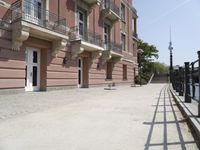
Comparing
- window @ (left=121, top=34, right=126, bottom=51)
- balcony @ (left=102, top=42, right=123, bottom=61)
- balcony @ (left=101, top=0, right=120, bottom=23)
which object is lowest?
balcony @ (left=102, top=42, right=123, bottom=61)

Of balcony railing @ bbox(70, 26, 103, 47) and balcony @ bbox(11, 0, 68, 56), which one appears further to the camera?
balcony railing @ bbox(70, 26, 103, 47)

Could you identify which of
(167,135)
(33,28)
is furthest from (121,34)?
(167,135)

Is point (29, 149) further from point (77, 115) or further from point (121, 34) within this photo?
point (121, 34)

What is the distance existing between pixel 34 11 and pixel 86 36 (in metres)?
6.58

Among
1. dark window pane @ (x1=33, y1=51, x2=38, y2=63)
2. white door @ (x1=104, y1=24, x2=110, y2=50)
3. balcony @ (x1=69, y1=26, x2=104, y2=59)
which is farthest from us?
white door @ (x1=104, y1=24, x2=110, y2=50)

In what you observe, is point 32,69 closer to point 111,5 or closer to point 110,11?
point 110,11

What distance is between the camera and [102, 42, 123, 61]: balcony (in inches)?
1015

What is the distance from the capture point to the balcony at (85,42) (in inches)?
766

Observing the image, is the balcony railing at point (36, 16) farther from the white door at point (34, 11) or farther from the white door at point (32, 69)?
the white door at point (32, 69)

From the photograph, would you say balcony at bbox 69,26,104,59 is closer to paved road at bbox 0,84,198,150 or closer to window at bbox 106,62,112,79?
window at bbox 106,62,112,79

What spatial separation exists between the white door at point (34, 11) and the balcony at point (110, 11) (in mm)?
Result: 10086

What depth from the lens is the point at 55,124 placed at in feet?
20.9

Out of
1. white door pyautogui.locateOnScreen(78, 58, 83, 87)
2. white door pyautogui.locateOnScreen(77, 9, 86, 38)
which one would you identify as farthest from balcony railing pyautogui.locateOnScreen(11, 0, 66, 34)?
white door pyautogui.locateOnScreen(78, 58, 83, 87)

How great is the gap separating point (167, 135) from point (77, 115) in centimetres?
310
